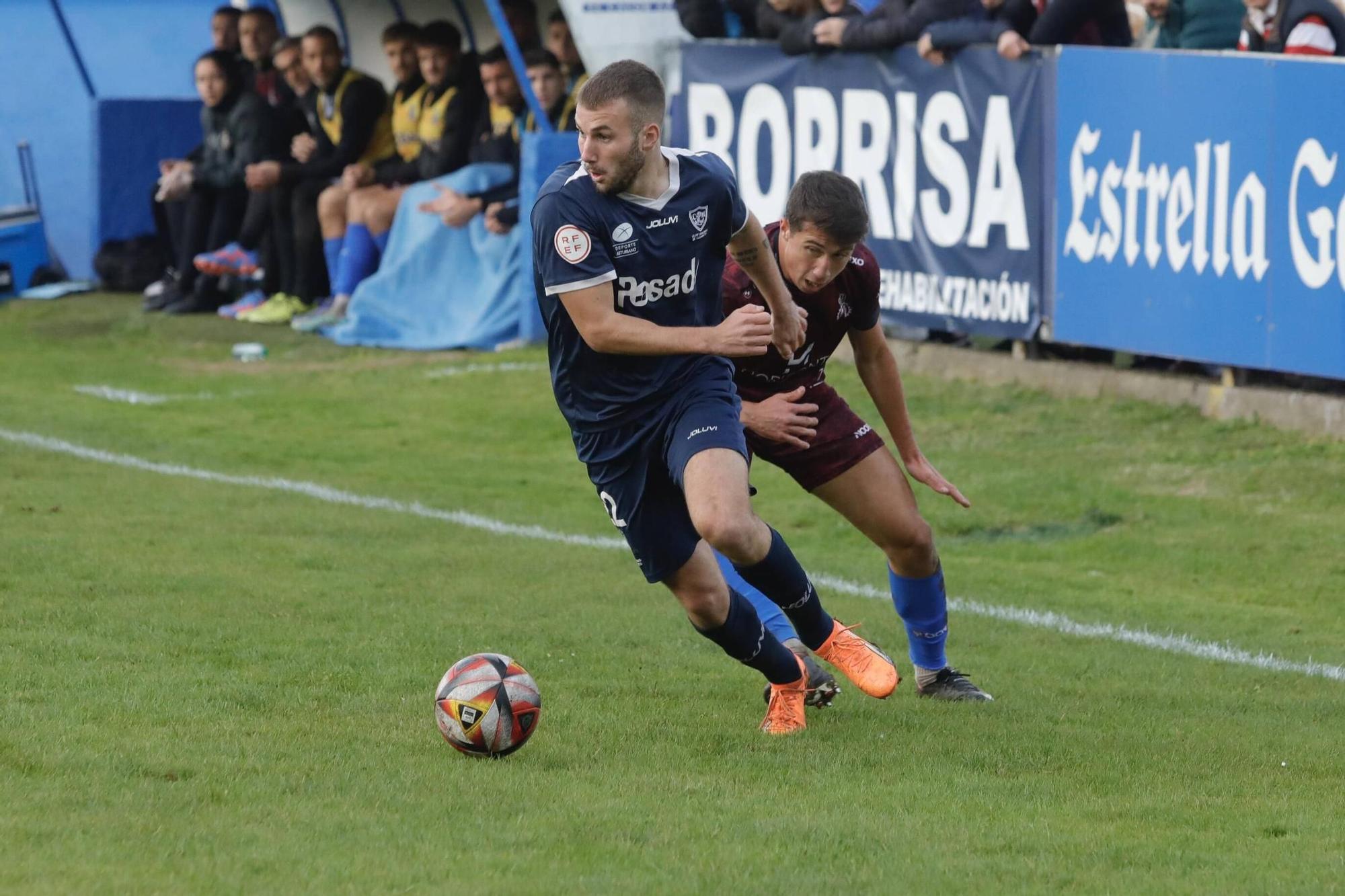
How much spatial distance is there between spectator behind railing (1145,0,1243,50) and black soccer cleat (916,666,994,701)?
19.4 feet

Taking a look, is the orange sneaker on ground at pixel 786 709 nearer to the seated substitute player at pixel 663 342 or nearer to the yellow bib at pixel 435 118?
the seated substitute player at pixel 663 342

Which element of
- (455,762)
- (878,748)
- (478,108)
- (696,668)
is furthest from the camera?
(478,108)

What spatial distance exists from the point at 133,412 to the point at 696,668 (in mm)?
7741

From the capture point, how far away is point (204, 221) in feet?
61.2

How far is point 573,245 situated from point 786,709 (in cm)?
152

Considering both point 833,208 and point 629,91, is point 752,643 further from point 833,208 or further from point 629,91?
point 629,91

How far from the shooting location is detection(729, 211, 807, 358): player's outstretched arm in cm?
573

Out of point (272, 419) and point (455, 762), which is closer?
point (455, 762)

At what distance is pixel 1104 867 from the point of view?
14.2 feet

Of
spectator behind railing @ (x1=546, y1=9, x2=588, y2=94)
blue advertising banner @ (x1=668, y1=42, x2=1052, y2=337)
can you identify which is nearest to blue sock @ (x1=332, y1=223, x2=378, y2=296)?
spectator behind railing @ (x1=546, y1=9, x2=588, y2=94)

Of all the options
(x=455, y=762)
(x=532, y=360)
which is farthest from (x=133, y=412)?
(x=455, y=762)

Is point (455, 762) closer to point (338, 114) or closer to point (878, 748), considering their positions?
point (878, 748)

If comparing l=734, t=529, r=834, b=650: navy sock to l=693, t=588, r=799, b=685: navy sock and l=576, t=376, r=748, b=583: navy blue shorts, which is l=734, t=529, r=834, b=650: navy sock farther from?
l=576, t=376, r=748, b=583: navy blue shorts

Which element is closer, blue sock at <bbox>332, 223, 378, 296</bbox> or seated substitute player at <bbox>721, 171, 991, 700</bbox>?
seated substitute player at <bbox>721, 171, 991, 700</bbox>
